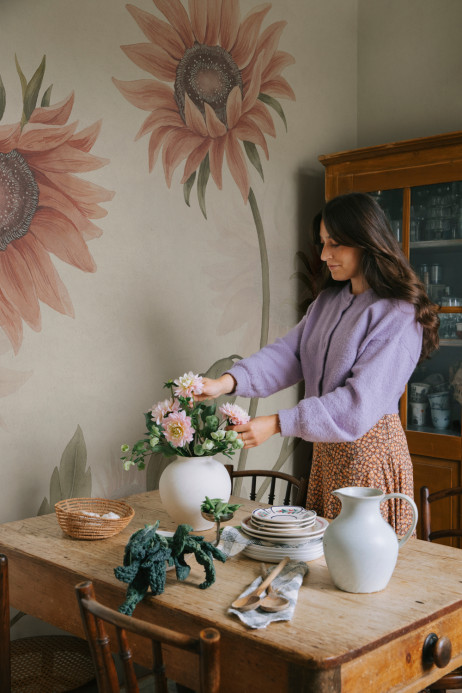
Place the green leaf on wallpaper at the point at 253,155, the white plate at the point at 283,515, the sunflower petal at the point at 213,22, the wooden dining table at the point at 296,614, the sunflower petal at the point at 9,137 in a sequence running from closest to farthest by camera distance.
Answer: the wooden dining table at the point at 296,614 → the white plate at the point at 283,515 → the sunflower petal at the point at 9,137 → the sunflower petal at the point at 213,22 → the green leaf on wallpaper at the point at 253,155

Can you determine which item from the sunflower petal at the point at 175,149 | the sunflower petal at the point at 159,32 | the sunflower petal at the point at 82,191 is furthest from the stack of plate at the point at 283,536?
the sunflower petal at the point at 159,32

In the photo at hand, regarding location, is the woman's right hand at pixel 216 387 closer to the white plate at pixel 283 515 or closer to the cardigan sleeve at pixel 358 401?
the cardigan sleeve at pixel 358 401

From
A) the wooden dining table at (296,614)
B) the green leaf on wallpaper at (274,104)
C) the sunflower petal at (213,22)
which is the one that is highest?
the sunflower petal at (213,22)

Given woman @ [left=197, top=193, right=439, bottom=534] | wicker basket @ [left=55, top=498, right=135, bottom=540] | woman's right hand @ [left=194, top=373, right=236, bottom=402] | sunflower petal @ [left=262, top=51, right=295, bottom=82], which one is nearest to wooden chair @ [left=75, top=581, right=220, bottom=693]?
wicker basket @ [left=55, top=498, right=135, bottom=540]

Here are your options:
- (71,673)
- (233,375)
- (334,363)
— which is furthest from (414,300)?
(71,673)

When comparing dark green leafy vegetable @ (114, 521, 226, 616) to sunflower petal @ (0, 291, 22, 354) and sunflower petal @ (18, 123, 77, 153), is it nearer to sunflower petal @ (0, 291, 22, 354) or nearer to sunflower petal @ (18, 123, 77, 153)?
sunflower petal @ (0, 291, 22, 354)

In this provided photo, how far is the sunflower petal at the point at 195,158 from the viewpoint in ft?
9.09

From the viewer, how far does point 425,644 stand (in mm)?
1396

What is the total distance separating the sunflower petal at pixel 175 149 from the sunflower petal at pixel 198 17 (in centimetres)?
38

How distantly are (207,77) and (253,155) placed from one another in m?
0.39

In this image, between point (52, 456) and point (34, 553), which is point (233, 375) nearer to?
point (52, 456)

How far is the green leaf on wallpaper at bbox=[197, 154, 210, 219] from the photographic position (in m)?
2.82

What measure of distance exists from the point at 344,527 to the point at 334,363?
0.86m

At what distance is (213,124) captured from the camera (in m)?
2.85
